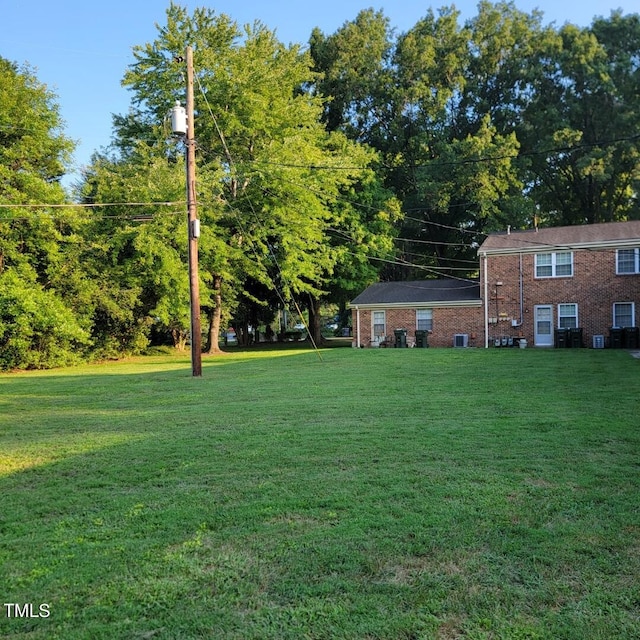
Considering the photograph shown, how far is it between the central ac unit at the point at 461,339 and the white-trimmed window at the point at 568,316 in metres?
3.87

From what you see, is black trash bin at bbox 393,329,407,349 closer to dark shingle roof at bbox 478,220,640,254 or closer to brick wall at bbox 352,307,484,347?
brick wall at bbox 352,307,484,347

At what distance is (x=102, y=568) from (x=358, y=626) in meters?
1.40

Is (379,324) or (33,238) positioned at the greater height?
(33,238)

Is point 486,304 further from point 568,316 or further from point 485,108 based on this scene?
point 485,108

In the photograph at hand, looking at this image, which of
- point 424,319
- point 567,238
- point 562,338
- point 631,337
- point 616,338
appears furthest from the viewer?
point 424,319

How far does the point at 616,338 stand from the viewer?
21.1 m

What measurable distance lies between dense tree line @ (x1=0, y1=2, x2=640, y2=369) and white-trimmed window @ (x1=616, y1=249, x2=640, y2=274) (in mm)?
4291

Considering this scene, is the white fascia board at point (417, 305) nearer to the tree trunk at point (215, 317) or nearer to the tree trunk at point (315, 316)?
the tree trunk at point (315, 316)

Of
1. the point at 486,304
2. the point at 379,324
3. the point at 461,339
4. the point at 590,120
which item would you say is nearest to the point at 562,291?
the point at 486,304

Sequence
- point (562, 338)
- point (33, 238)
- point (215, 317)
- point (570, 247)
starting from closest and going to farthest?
point (33, 238) → point (562, 338) → point (570, 247) → point (215, 317)

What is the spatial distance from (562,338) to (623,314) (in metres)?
2.57

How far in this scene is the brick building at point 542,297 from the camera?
72.0 ft

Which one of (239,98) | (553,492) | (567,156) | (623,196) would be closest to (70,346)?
(239,98)

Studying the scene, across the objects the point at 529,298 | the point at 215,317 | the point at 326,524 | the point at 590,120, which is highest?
the point at 590,120
